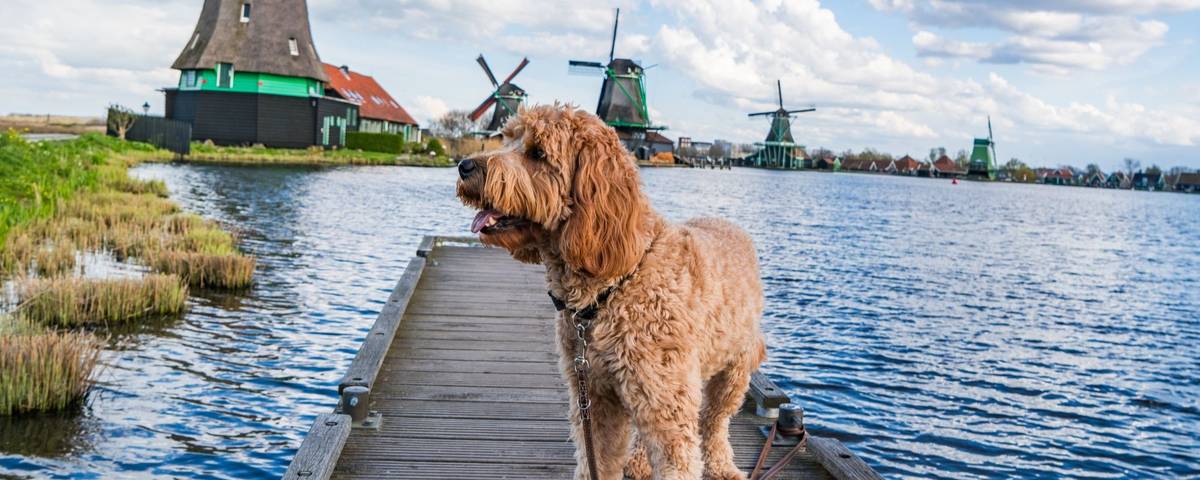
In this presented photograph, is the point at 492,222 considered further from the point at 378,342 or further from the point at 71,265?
the point at 71,265

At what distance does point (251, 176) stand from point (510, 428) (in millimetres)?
34990

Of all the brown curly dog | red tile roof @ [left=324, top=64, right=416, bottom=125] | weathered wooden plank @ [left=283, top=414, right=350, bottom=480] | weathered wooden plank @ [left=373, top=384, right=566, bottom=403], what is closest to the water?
weathered wooden plank @ [left=373, top=384, right=566, bottom=403]

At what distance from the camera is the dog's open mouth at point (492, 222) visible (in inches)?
123

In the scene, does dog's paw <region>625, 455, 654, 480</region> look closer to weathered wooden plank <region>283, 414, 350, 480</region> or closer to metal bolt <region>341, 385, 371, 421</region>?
weathered wooden plank <region>283, 414, 350, 480</region>

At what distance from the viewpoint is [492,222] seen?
3154 millimetres

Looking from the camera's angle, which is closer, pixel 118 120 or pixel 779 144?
pixel 118 120

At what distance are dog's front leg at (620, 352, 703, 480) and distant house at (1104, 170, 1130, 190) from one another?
610ft

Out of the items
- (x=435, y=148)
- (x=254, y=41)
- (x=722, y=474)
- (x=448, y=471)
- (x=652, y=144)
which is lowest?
(x=448, y=471)

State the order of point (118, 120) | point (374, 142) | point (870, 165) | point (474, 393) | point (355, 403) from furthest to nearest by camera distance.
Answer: point (870, 165) → point (374, 142) → point (118, 120) → point (474, 393) → point (355, 403)

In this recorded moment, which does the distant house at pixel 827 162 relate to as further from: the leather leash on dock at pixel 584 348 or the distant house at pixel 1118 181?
the leather leash on dock at pixel 584 348

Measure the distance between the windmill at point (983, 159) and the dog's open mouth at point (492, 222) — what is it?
147415 mm

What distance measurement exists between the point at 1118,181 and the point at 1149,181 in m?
6.06

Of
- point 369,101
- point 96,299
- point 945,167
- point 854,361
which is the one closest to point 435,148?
point 369,101

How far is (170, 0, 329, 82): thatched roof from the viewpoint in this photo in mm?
54469
